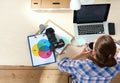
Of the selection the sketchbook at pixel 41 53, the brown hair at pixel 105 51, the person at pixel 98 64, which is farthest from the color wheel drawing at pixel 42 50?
the brown hair at pixel 105 51

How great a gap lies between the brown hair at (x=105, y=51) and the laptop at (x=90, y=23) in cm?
43

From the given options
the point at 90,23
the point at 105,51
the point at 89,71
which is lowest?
the point at 89,71

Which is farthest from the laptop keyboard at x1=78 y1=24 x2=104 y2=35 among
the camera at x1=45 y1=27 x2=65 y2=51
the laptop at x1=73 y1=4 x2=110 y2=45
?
the camera at x1=45 y1=27 x2=65 y2=51

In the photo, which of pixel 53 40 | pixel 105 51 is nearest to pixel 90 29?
pixel 53 40

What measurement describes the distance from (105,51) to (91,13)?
549 mm

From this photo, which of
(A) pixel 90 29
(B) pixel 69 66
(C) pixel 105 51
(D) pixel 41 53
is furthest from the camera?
(A) pixel 90 29

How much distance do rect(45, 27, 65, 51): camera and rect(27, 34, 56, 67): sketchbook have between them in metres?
0.03

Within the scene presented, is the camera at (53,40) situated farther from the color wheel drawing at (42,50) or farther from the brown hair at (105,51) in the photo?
the brown hair at (105,51)

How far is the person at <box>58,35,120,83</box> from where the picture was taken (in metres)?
1.46

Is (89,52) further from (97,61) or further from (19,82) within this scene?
(19,82)

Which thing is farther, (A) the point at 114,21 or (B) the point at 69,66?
(A) the point at 114,21

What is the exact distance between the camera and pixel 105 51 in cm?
145

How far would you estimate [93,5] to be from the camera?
1.87 m

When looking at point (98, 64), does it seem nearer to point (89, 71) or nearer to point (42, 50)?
point (89, 71)
